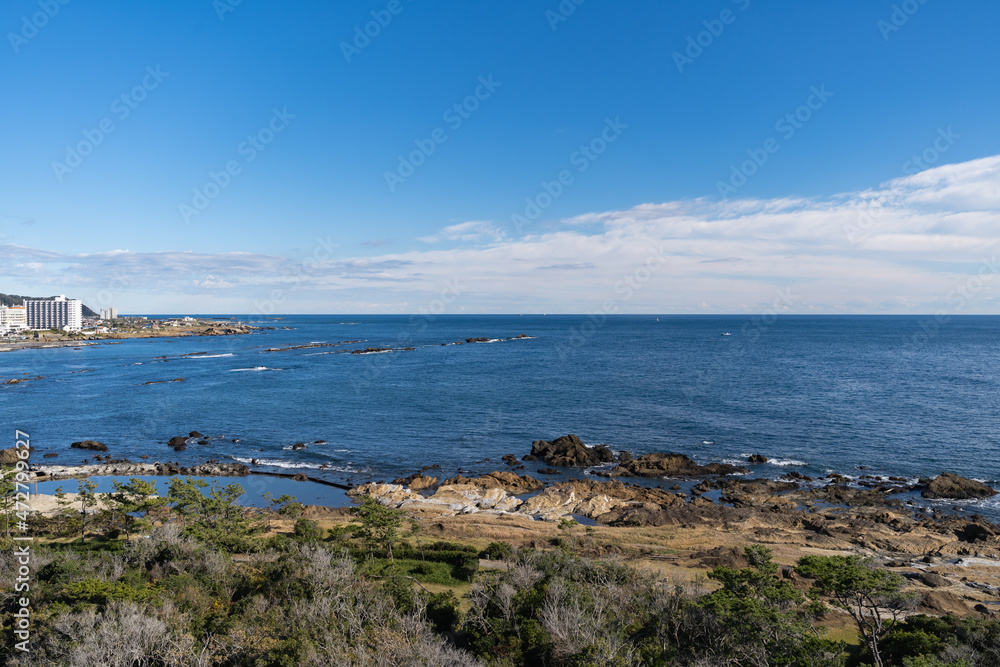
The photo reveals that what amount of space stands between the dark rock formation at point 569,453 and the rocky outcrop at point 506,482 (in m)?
5.16

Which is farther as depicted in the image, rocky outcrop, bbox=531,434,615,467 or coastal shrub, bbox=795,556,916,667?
rocky outcrop, bbox=531,434,615,467

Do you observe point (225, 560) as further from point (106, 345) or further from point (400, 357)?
point (106, 345)

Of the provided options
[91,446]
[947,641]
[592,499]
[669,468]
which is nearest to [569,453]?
[669,468]

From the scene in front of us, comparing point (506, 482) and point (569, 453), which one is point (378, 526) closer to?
point (506, 482)

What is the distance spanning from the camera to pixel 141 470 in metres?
46.3

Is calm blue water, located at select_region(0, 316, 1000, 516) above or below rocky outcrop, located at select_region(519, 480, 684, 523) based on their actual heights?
above

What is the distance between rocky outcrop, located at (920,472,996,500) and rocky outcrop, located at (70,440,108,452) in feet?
231

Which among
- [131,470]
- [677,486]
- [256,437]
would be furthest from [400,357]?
[677,486]

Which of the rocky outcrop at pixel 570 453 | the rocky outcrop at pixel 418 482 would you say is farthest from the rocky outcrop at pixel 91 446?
the rocky outcrop at pixel 570 453

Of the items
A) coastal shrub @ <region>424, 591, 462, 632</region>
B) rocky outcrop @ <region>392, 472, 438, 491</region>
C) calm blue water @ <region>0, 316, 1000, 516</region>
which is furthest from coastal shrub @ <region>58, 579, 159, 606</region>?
calm blue water @ <region>0, 316, 1000, 516</region>

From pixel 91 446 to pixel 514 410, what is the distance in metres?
44.6

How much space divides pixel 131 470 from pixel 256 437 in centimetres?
1227

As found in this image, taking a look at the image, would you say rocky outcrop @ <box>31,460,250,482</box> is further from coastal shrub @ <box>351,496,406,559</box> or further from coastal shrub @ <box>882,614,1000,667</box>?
coastal shrub @ <box>882,614,1000,667</box>

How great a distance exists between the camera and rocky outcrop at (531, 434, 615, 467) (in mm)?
48375
